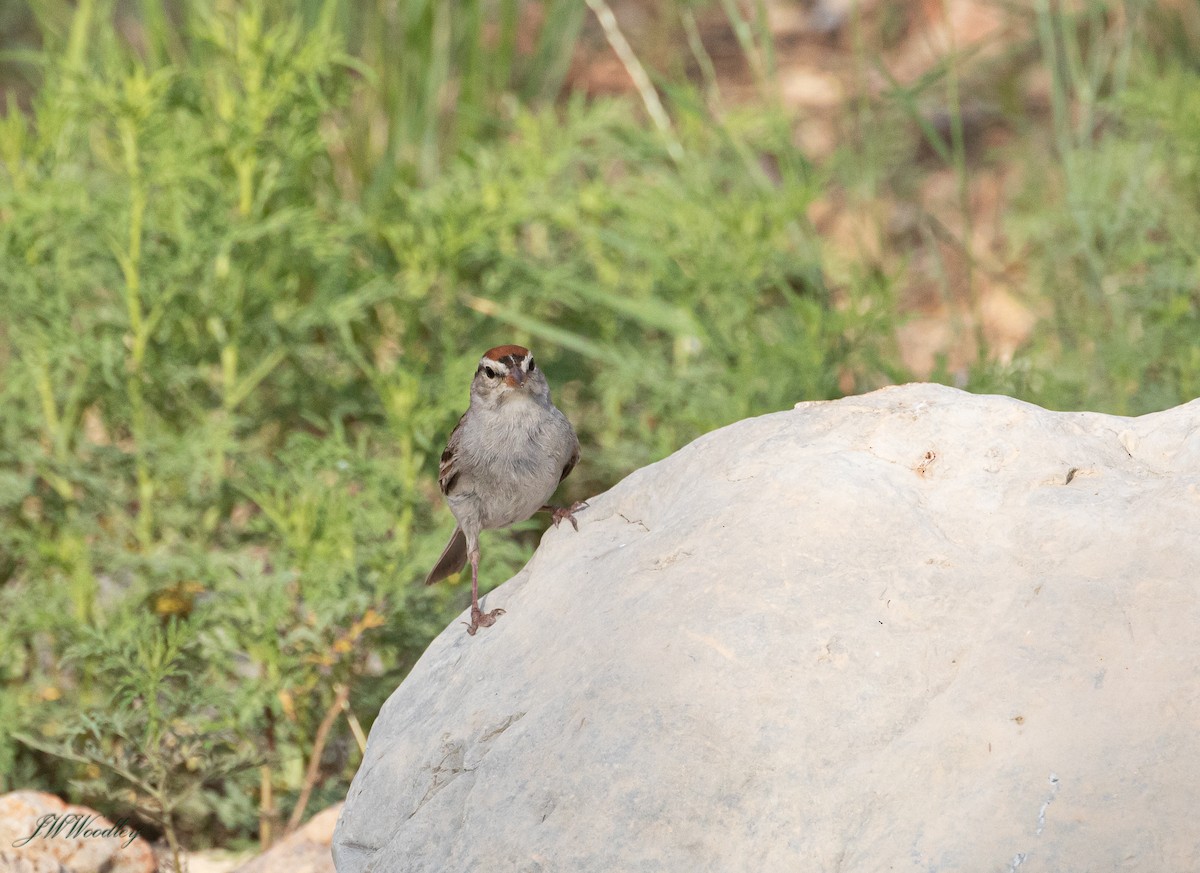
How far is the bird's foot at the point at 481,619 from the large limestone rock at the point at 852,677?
97 millimetres

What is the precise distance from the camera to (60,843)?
3840mm

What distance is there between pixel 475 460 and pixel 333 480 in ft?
4.21

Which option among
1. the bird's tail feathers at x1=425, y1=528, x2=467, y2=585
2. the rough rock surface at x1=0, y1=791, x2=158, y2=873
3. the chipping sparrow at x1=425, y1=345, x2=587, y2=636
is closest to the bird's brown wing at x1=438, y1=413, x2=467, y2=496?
the chipping sparrow at x1=425, y1=345, x2=587, y2=636

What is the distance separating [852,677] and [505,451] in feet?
4.87

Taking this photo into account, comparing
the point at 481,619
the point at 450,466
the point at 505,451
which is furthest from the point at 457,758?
the point at 450,466

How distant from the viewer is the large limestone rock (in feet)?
8.13

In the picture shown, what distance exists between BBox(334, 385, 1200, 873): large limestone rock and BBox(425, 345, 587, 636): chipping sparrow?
1.82 ft

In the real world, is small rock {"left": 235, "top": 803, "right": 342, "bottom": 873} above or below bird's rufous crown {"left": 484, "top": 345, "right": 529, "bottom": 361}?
below

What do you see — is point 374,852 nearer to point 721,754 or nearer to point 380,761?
point 380,761

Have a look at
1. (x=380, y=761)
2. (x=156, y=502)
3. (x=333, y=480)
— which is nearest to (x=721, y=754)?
(x=380, y=761)

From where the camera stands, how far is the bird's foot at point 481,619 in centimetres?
348

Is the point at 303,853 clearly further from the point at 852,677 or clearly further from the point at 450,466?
the point at 852,677

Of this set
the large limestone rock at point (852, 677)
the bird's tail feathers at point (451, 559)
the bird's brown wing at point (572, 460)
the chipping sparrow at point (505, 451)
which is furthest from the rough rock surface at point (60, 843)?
the bird's brown wing at point (572, 460)

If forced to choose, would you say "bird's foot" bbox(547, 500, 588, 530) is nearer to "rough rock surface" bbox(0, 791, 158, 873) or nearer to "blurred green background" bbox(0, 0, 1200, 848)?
"blurred green background" bbox(0, 0, 1200, 848)
